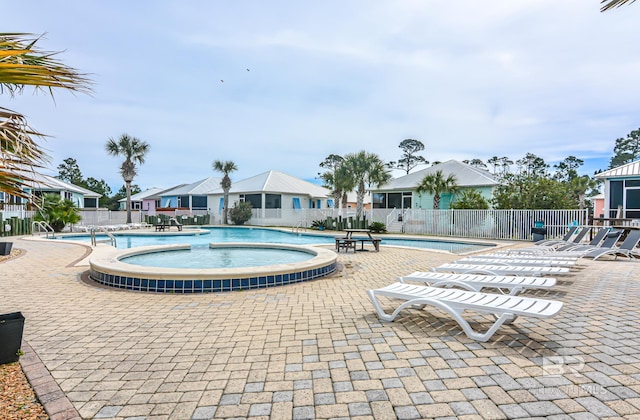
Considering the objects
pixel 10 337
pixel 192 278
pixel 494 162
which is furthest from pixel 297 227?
pixel 494 162

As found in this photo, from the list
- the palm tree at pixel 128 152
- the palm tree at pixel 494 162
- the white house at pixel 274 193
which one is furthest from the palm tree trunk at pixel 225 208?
the palm tree at pixel 494 162

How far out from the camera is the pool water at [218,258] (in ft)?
34.0

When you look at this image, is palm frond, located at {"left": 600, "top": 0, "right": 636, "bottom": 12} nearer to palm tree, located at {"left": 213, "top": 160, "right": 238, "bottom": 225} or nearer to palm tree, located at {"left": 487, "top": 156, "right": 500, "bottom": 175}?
palm tree, located at {"left": 213, "top": 160, "right": 238, "bottom": 225}

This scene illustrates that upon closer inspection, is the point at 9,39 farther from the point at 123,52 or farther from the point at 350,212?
the point at 350,212

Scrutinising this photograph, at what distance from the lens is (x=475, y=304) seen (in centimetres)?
363

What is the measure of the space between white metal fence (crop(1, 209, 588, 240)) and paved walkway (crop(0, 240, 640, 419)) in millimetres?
12213

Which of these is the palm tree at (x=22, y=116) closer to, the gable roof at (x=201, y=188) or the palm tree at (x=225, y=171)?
the palm tree at (x=225, y=171)

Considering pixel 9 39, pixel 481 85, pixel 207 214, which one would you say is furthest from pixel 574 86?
pixel 207 214

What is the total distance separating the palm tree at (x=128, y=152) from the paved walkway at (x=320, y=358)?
27.6 meters

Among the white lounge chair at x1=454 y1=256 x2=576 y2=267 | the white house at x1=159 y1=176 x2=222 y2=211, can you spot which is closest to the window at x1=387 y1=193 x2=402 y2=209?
the white house at x1=159 y1=176 x2=222 y2=211

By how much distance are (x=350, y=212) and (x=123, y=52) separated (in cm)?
1869

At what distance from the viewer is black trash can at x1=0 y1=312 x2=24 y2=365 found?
302 cm

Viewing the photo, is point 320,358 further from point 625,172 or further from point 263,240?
point 625,172

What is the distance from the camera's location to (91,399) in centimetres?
254
